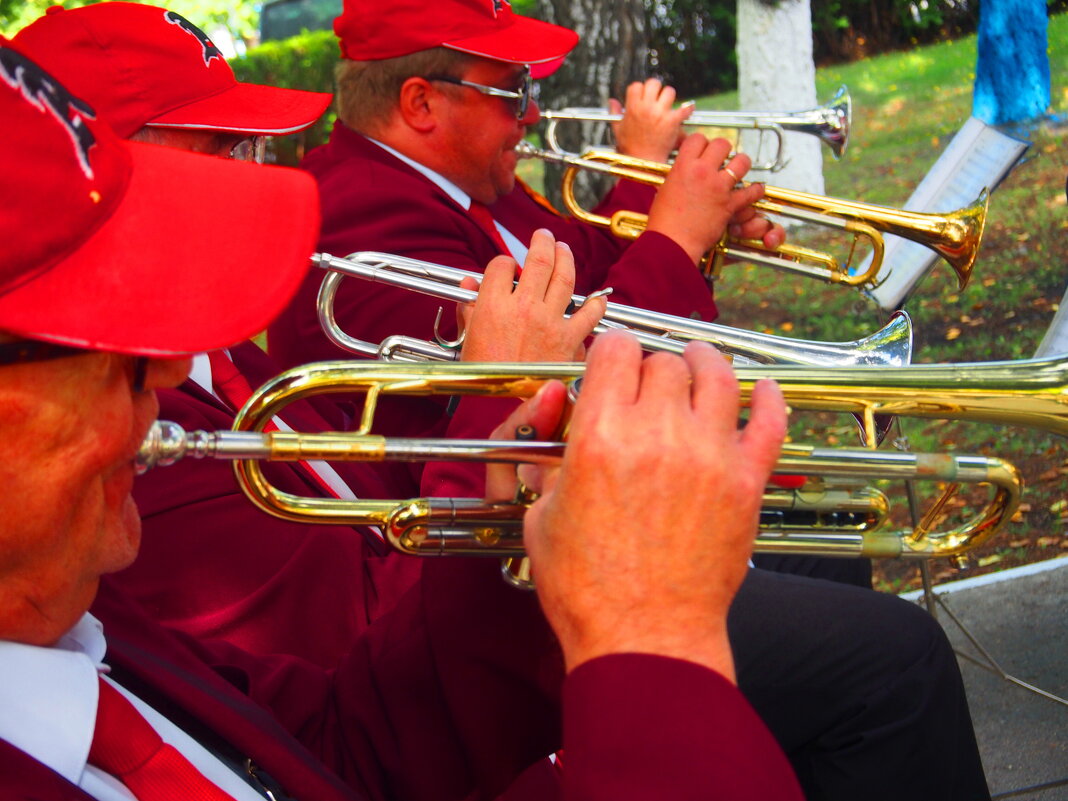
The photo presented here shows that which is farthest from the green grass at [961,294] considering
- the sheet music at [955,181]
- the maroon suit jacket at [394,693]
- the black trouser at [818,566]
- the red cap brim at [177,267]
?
the red cap brim at [177,267]

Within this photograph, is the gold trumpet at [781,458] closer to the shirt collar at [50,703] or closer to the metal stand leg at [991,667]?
the shirt collar at [50,703]

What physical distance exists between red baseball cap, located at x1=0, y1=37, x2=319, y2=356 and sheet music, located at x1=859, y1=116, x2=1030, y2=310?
2476 mm

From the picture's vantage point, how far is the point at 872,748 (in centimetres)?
201

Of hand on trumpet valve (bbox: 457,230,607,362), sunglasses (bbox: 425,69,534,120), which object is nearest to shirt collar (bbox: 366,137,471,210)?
sunglasses (bbox: 425,69,534,120)

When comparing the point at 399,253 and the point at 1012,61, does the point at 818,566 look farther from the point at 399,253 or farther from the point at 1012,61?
the point at 1012,61

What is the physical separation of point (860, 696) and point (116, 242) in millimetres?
1463

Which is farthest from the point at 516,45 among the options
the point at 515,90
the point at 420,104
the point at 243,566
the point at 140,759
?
the point at 140,759

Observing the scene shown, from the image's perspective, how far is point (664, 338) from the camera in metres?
2.40

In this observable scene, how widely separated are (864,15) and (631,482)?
13.6 metres

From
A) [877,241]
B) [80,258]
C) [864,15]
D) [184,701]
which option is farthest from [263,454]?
[864,15]

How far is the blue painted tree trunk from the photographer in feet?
18.9

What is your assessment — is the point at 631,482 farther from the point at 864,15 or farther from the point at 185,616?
the point at 864,15

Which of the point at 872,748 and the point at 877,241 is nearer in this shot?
the point at 872,748

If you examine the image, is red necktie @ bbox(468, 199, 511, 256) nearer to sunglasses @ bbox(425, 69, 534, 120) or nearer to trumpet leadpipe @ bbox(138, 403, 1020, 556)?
sunglasses @ bbox(425, 69, 534, 120)
